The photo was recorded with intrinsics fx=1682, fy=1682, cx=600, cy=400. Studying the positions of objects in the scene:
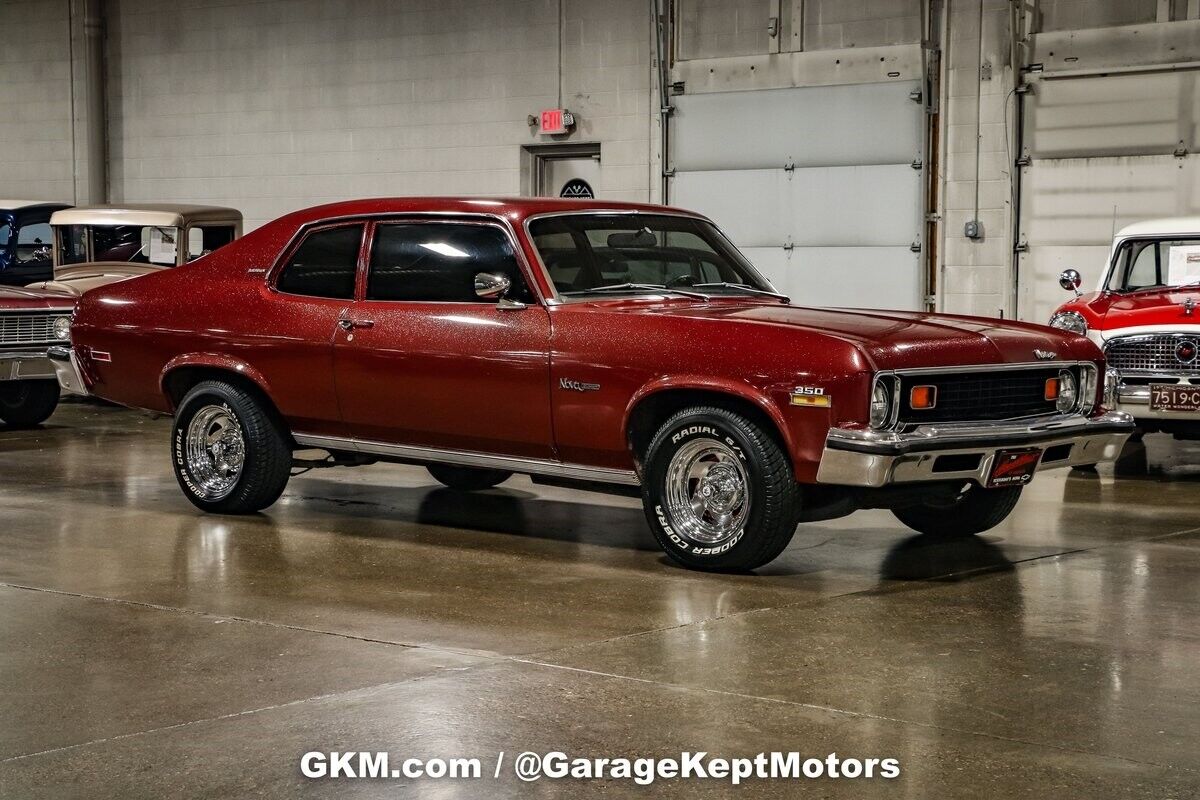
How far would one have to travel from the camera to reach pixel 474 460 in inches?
310

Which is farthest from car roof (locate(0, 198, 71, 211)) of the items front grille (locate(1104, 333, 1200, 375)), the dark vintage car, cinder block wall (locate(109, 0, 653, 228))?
front grille (locate(1104, 333, 1200, 375))

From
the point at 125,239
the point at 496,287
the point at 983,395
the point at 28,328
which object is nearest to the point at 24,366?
the point at 28,328

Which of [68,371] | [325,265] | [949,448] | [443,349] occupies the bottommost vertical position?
[949,448]

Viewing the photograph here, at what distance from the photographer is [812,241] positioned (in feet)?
59.8

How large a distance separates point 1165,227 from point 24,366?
8.66 m

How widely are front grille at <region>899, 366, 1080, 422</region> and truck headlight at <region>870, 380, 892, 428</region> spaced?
87 mm

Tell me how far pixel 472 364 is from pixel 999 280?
10404 millimetres

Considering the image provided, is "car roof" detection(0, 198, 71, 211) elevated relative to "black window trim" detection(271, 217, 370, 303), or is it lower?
elevated

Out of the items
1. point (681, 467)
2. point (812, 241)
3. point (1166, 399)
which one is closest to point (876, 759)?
point (681, 467)

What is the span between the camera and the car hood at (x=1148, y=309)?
35.8 ft

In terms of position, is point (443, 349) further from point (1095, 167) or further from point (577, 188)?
point (577, 188)

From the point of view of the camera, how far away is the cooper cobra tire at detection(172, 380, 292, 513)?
28.0 feet

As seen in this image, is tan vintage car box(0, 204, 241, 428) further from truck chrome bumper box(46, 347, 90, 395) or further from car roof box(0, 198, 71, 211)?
truck chrome bumper box(46, 347, 90, 395)

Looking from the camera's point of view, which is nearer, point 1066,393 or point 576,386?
point 576,386
